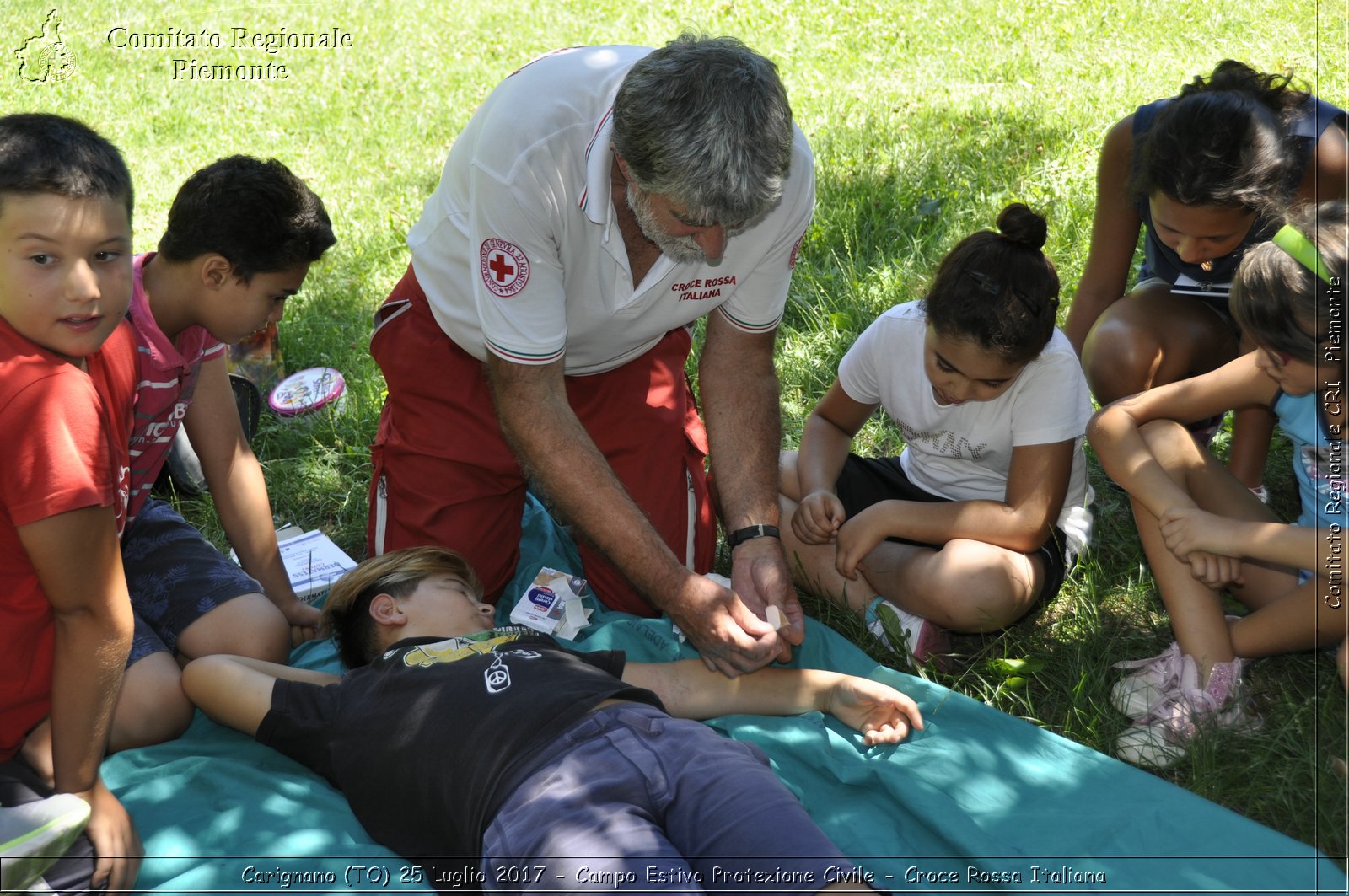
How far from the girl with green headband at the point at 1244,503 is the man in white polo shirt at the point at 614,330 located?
34.9 inches

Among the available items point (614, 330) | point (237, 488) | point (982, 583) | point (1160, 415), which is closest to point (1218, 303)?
point (1160, 415)

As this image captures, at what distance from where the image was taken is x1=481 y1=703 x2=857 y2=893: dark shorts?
1901 millimetres

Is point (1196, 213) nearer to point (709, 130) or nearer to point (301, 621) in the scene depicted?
point (709, 130)

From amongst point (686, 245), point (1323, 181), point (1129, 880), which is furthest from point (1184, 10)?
point (1129, 880)

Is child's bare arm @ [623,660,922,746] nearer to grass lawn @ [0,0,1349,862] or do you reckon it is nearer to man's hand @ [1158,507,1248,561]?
grass lawn @ [0,0,1349,862]

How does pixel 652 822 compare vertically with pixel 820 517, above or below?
below

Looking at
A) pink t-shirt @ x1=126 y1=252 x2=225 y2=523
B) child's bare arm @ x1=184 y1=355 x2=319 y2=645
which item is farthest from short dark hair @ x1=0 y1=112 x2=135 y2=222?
child's bare arm @ x1=184 y1=355 x2=319 y2=645

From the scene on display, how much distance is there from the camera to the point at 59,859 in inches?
79.6

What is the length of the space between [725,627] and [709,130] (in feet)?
3.54

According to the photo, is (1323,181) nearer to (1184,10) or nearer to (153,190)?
(1184,10)

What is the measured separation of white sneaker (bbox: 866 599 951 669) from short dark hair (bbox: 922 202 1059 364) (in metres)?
0.75

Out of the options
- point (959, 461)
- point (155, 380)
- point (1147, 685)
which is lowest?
point (1147, 685)

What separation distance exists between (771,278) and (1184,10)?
17.6 ft

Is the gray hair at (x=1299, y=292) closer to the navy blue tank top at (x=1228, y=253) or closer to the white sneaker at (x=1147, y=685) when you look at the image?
the navy blue tank top at (x=1228, y=253)
